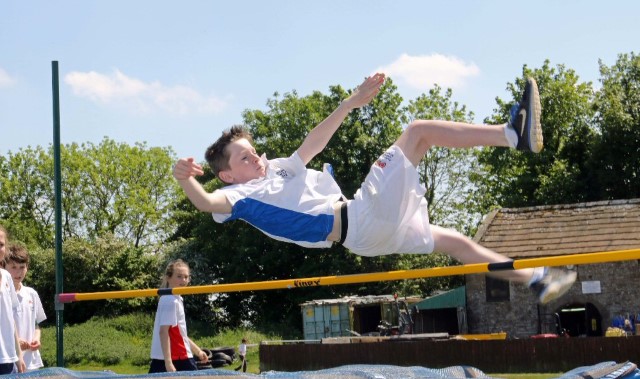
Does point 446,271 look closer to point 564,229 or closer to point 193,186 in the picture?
point 193,186

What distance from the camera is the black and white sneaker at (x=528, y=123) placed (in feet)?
15.4

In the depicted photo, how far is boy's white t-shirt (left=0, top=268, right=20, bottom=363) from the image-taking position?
18.6ft

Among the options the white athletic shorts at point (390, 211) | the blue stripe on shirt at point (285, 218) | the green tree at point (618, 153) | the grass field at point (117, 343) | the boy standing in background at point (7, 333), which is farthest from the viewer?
the green tree at point (618, 153)

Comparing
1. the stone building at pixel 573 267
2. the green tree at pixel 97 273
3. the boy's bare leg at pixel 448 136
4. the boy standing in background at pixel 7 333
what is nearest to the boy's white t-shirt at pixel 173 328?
the boy standing in background at pixel 7 333

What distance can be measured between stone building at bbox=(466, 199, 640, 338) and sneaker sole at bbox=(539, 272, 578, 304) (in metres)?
19.5

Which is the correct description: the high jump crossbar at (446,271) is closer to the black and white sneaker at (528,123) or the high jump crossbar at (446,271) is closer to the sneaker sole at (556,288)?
the sneaker sole at (556,288)

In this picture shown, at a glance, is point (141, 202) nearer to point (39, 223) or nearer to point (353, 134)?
point (39, 223)

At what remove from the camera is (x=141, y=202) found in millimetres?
46656

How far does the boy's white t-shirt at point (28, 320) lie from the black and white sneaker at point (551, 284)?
11.8 ft

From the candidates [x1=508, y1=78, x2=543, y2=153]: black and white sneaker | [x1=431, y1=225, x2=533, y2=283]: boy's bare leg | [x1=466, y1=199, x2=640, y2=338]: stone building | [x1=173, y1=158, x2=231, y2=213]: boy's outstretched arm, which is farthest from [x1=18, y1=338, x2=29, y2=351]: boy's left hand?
[x1=466, y1=199, x2=640, y2=338]: stone building

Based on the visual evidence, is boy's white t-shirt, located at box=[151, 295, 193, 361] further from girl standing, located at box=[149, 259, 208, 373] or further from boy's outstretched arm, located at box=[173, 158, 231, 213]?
boy's outstretched arm, located at box=[173, 158, 231, 213]

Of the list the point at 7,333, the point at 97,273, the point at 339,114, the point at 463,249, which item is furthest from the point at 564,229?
the point at 7,333

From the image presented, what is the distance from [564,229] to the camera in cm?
2633

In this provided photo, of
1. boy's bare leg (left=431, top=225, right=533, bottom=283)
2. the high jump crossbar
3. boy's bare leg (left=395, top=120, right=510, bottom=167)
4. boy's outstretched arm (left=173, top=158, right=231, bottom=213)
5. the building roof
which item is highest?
the building roof
